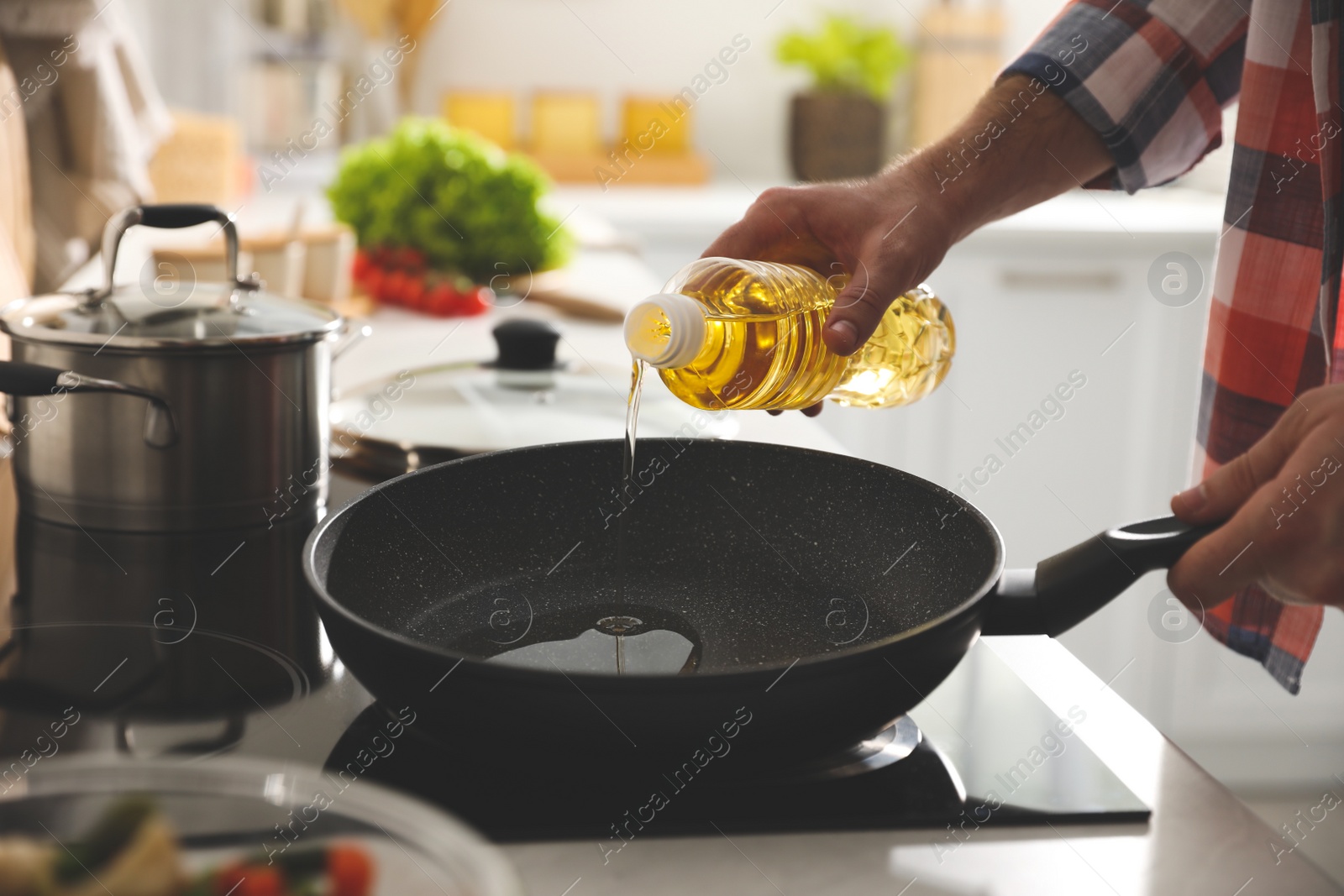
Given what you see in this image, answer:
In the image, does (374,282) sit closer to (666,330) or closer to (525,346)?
(525,346)

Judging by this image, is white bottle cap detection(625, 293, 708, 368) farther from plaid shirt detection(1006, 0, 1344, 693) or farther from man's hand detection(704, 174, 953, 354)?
plaid shirt detection(1006, 0, 1344, 693)

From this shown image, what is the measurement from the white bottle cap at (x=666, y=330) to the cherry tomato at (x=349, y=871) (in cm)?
36

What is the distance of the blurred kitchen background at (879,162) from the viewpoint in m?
2.21

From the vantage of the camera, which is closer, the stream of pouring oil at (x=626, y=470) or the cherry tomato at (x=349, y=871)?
the cherry tomato at (x=349, y=871)

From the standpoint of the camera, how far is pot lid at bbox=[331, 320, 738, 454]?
878 millimetres

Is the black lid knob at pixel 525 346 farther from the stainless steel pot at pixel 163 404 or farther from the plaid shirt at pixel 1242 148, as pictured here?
the plaid shirt at pixel 1242 148

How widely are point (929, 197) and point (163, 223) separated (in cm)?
47

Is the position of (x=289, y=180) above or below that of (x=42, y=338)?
below

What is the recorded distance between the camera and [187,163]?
77.3 inches

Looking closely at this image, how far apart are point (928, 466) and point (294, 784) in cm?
218

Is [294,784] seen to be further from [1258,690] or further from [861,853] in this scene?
[1258,690]

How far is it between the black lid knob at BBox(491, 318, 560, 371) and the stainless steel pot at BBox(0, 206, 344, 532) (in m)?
0.21

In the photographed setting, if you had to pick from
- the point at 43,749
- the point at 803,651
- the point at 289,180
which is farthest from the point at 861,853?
the point at 289,180

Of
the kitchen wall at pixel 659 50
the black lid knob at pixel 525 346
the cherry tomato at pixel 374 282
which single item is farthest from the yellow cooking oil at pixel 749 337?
the kitchen wall at pixel 659 50
